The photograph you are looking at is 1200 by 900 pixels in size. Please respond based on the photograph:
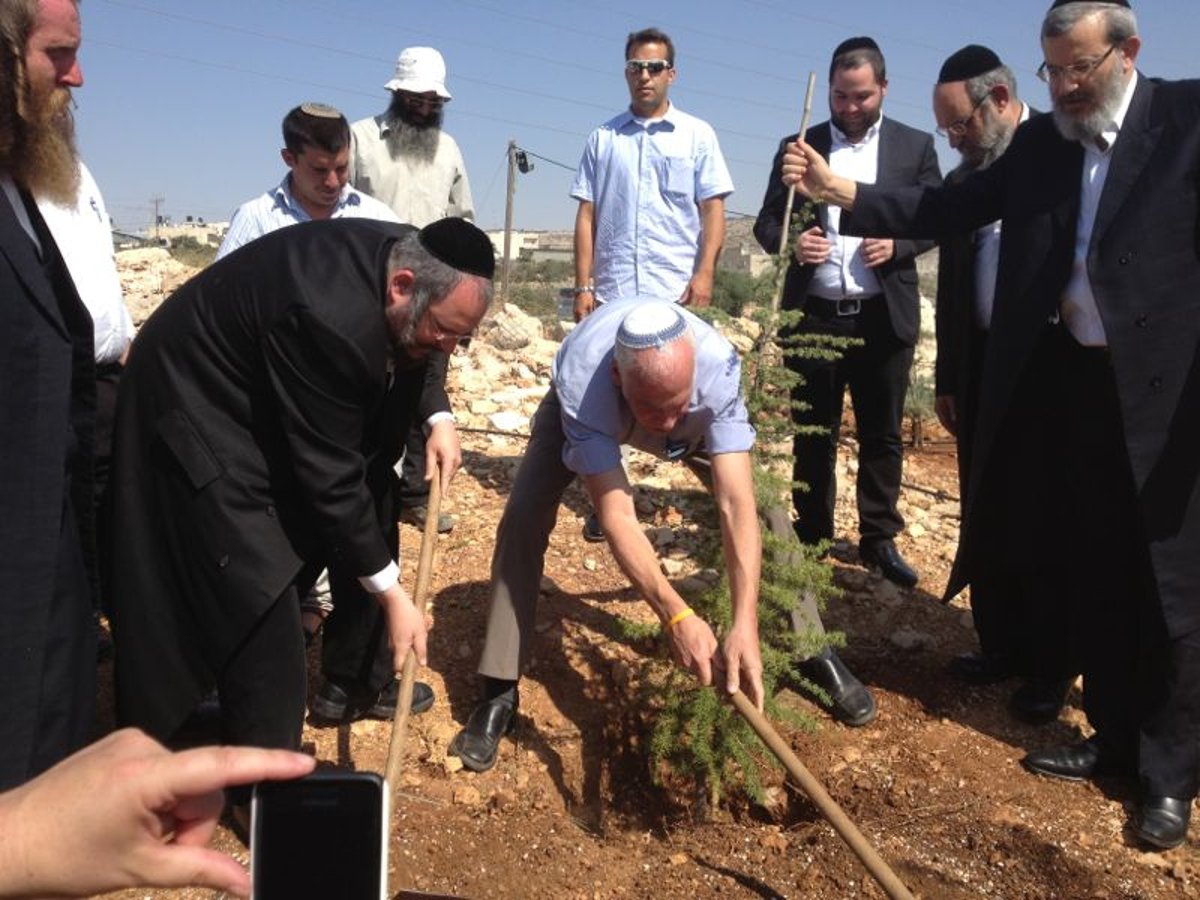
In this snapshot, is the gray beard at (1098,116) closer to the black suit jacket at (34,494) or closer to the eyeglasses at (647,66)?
the eyeglasses at (647,66)

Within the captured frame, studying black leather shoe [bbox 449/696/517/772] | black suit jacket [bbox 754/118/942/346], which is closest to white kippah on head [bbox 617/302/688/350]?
black leather shoe [bbox 449/696/517/772]

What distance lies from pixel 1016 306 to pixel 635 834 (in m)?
2.16

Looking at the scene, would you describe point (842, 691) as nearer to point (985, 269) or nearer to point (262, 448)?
point (985, 269)

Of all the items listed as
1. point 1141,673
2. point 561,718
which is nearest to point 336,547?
point 561,718

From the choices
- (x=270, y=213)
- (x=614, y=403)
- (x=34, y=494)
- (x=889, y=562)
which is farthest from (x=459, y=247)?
(x=889, y=562)

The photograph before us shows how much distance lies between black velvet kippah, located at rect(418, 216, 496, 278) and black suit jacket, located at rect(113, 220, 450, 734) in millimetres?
158

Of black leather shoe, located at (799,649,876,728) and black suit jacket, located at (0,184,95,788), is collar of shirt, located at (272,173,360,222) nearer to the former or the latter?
black suit jacket, located at (0,184,95,788)

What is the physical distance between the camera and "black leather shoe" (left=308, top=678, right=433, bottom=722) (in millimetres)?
3682

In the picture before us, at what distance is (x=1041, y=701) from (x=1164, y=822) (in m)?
0.71

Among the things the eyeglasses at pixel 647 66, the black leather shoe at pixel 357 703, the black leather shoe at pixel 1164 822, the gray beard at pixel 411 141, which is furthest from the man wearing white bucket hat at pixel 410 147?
the black leather shoe at pixel 1164 822

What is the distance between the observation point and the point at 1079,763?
349 centimetres

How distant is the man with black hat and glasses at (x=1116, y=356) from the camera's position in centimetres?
306

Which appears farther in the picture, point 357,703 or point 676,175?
point 676,175

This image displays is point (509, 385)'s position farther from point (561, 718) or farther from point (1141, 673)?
point (1141, 673)
